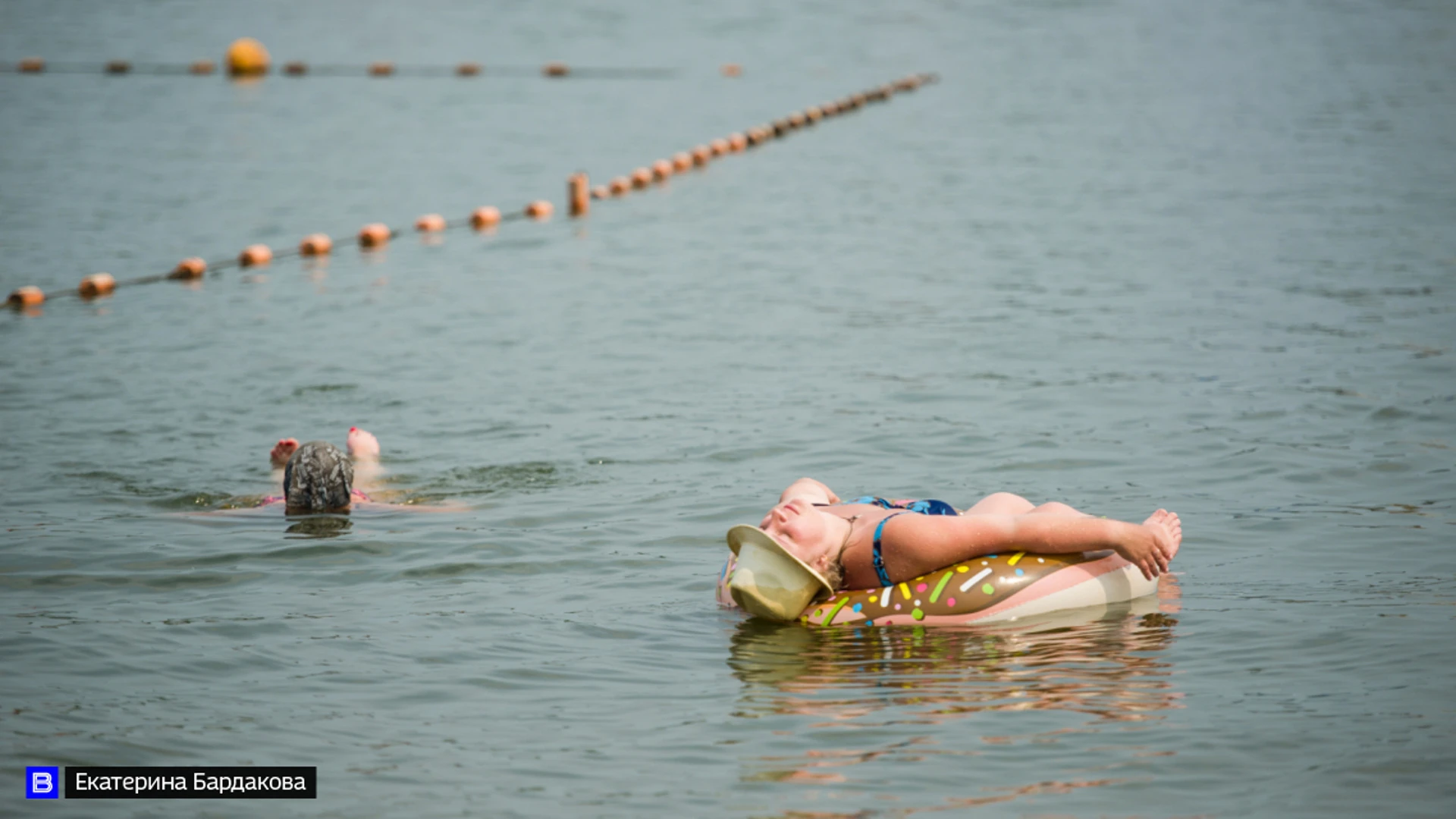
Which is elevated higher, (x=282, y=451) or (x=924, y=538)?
(x=282, y=451)

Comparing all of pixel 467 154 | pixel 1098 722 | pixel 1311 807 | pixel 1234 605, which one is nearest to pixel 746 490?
pixel 1234 605

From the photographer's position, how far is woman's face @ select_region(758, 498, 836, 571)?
709 centimetres

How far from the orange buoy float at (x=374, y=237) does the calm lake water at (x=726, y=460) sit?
0.41 m

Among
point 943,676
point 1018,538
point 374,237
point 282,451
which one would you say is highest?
point 374,237

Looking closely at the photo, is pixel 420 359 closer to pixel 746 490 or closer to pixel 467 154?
pixel 746 490

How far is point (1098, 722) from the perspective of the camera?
6.04 metres

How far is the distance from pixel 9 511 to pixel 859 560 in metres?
5.37

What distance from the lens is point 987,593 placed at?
7.15 meters

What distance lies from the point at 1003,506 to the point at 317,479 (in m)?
4.17

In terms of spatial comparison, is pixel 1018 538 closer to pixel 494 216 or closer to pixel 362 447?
pixel 362 447

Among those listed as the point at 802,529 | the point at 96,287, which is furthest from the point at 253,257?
the point at 802,529

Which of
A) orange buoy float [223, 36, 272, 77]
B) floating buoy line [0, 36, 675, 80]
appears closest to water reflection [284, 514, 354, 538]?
floating buoy line [0, 36, 675, 80]

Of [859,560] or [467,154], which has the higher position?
[467,154]

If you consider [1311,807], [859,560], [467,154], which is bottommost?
[1311,807]
